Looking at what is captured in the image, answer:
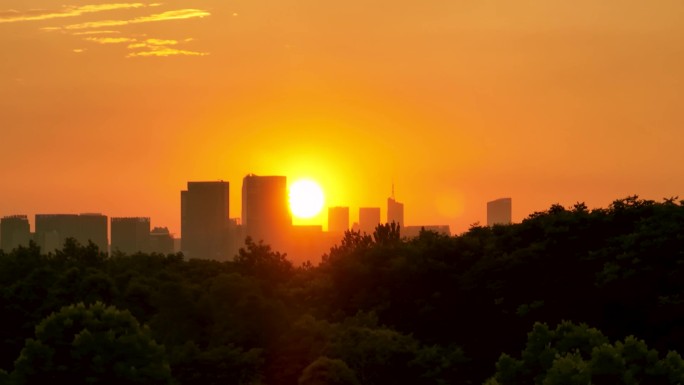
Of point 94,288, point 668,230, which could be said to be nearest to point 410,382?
point 668,230

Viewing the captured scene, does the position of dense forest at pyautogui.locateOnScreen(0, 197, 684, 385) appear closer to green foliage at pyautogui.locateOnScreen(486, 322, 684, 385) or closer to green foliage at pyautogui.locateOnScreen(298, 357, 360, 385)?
green foliage at pyautogui.locateOnScreen(298, 357, 360, 385)

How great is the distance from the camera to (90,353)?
221 feet

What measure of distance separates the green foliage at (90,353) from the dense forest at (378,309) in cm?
6

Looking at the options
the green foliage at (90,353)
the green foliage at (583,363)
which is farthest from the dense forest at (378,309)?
the green foliage at (583,363)

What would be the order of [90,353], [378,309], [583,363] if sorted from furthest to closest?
1. [378,309]
2. [90,353]
3. [583,363]

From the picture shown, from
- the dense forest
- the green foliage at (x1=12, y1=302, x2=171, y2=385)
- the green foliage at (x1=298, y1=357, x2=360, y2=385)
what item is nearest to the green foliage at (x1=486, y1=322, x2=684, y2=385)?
the dense forest

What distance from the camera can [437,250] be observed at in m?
101

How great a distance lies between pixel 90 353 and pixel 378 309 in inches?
1285

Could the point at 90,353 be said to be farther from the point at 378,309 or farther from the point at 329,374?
the point at 378,309

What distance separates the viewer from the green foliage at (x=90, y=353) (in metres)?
66.8

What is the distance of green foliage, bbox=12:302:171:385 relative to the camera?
219 ft

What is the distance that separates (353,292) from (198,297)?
1074 centimetres

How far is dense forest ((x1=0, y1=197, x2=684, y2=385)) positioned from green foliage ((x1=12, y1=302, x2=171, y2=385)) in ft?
0.21

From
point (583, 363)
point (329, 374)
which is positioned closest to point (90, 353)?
point (329, 374)
